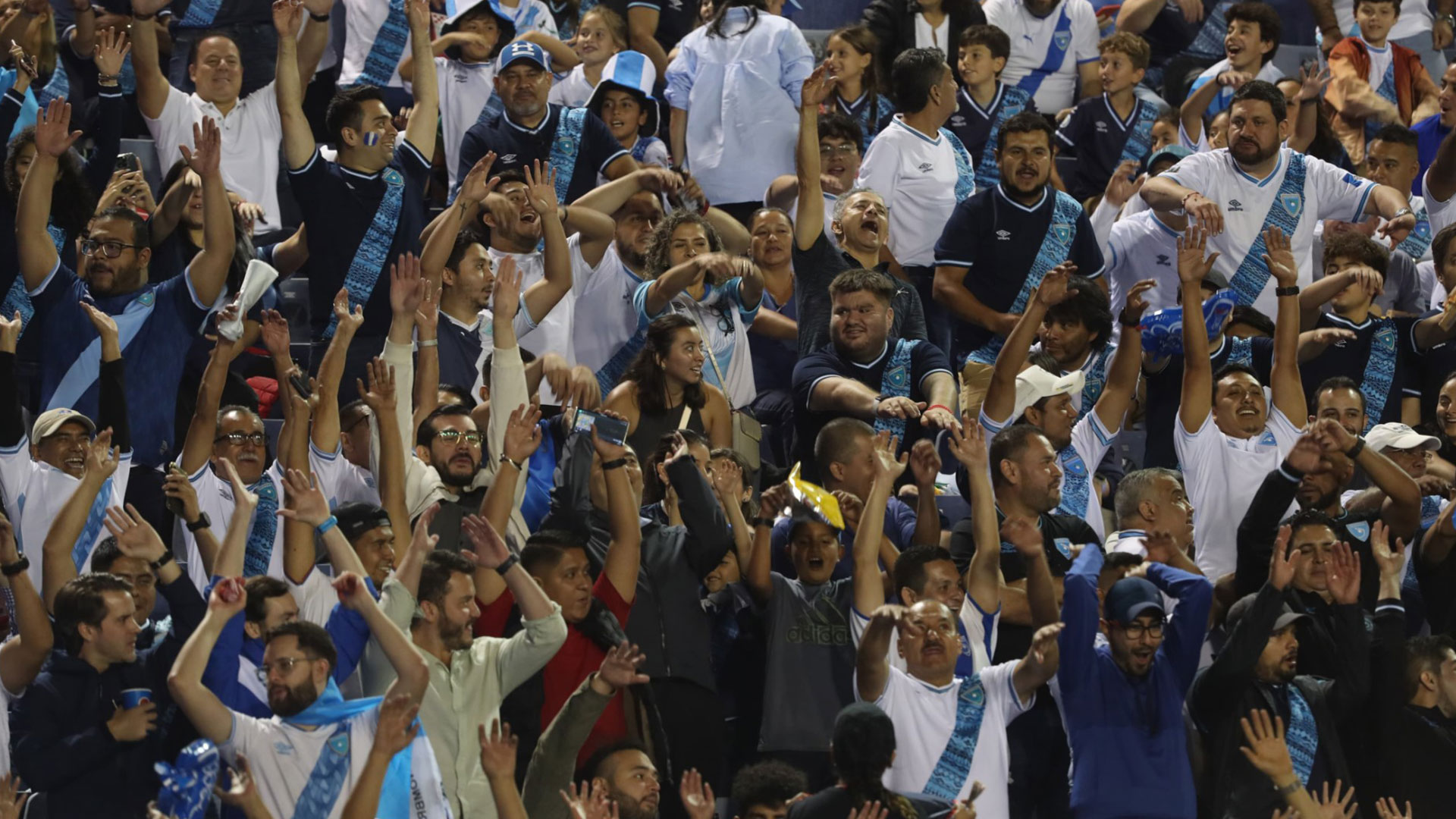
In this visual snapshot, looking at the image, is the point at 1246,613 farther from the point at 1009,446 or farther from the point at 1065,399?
the point at 1065,399

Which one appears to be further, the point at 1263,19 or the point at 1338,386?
the point at 1263,19

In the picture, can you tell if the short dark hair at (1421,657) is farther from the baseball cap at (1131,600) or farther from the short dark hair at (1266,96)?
the short dark hair at (1266,96)

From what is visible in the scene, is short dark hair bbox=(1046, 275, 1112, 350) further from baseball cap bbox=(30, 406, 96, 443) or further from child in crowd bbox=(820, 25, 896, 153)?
baseball cap bbox=(30, 406, 96, 443)

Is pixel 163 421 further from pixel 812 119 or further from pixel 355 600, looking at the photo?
pixel 812 119

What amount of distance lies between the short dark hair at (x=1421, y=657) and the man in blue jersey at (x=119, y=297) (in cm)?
438

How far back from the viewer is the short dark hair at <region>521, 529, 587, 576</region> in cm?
755

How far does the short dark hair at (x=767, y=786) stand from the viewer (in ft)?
23.6

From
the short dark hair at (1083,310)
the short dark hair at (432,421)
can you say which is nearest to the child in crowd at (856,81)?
the short dark hair at (1083,310)

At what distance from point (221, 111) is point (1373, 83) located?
5.97m

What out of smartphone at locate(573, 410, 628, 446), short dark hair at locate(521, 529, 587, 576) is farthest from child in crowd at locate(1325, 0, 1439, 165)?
short dark hair at locate(521, 529, 587, 576)

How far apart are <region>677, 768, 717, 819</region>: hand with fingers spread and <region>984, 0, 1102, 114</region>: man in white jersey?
5960 millimetres

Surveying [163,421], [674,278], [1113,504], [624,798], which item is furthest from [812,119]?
[624,798]

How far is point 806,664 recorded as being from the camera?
25.7 ft

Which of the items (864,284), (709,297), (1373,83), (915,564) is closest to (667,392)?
(709,297)
